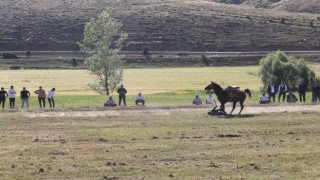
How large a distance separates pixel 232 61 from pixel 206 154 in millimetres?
99412

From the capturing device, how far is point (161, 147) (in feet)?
86.4

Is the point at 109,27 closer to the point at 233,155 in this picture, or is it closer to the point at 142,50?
the point at 233,155

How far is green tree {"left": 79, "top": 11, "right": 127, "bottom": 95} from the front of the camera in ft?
230

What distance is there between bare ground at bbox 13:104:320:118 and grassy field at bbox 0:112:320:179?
1762 millimetres

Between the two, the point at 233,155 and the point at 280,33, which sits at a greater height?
the point at 280,33

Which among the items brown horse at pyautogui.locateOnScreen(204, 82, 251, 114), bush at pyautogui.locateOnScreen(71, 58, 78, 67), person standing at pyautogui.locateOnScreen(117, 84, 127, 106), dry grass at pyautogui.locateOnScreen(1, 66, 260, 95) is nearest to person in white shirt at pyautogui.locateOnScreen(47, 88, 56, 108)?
person standing at pyautogui.locateOnScreen(117, 84, 127, 106)

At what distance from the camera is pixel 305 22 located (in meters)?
157

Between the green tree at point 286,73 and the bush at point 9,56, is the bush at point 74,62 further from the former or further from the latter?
the green tree at point 286,73

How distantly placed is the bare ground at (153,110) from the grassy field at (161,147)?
176cm

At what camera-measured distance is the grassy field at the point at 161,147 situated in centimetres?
2159

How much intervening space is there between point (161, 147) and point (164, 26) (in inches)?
4976

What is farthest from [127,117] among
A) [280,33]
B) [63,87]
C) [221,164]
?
[280,33]

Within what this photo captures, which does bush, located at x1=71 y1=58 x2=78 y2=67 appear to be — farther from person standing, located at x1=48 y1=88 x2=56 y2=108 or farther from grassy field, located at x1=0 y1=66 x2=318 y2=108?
person standing, located at x1=48 y1=88 x2=56 y2=108

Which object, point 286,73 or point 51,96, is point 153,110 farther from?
point 286,73
